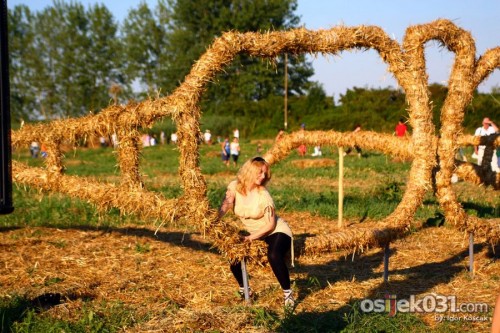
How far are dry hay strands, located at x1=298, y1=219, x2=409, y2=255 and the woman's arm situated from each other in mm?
458

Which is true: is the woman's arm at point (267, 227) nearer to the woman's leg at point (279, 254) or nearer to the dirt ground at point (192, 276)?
the woman's leg at point (279, 254)

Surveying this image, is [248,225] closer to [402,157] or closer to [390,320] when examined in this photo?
[390,320]

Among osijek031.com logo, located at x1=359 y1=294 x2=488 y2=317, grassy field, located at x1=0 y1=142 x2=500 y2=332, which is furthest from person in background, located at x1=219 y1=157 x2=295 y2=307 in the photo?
osijek031.com logo, located at x1=359 y1=294 x2=488 y2=317

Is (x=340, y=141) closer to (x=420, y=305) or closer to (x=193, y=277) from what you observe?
(x=193, y=277)

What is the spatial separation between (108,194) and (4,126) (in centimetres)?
423

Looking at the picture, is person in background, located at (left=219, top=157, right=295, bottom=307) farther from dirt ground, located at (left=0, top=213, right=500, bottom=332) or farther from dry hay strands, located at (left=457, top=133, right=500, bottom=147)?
dry hay strands, located at (left=457, top=133, right=500, bottom=147)

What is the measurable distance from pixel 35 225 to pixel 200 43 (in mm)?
58783

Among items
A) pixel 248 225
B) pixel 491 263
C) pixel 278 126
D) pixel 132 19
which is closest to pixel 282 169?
pixel 491 263

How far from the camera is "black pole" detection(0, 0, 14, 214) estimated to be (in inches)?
116

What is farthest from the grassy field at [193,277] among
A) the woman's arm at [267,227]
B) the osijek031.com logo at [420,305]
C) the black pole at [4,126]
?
the black pole at [4,126]

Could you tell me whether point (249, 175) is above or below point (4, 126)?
below

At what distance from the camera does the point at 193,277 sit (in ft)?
24.2

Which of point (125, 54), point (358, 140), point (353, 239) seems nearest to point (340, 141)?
point (358, 140)

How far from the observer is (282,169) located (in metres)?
22.1
